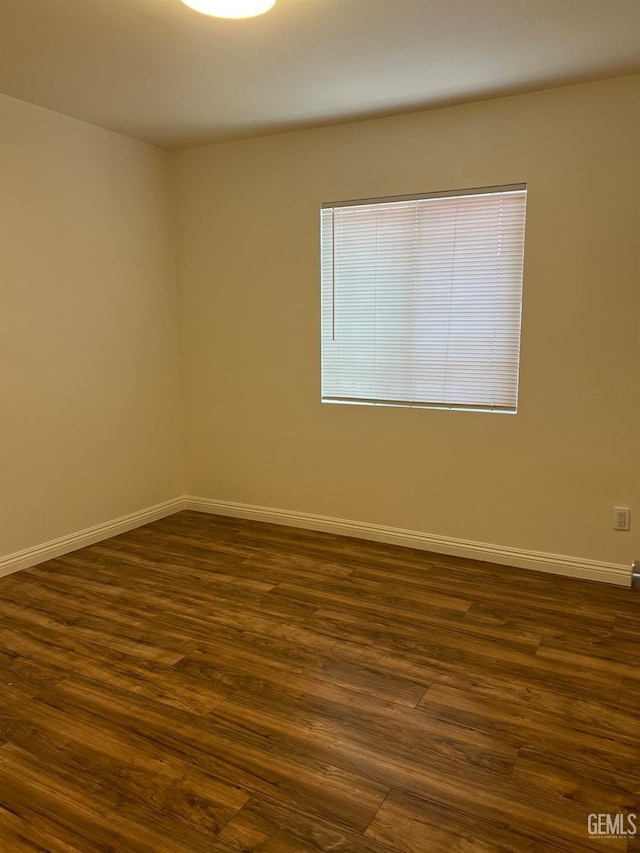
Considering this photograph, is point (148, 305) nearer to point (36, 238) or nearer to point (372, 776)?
point (36, 238)

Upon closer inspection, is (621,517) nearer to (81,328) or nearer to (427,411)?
(427,411)

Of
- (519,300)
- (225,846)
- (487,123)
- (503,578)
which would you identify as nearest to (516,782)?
(225,846)

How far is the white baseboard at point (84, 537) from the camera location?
3.44 metres

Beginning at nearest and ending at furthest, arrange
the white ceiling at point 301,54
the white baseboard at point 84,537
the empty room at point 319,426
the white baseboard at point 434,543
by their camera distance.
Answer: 1. the empty room at point 319,426
2. the white ceiling at point 301,54
3. the white baseboard at point 434,543
4. the white baseboard at point 84,537

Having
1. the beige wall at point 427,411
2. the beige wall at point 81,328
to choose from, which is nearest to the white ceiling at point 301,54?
the beige wall at point 427,411

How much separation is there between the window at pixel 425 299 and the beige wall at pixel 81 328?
1.24 m

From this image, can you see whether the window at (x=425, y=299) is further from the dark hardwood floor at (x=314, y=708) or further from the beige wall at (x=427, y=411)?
the dark hardwood floor at (x=314, y=708)

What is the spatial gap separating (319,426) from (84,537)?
1622 mm

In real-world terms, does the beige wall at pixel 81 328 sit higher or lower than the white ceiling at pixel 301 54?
lower

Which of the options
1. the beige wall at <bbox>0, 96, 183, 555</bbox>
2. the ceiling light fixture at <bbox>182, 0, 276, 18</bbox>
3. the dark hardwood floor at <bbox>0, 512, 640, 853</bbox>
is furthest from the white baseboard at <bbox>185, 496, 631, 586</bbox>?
the ceiling light fixture at <bbox>182, 0, 276, 18</bbox>

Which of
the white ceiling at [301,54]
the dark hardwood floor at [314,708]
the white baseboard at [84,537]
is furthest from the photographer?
the white baseboard at [84,537]

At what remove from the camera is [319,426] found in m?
4.03

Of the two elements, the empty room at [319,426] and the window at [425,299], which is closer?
the empty room at [319,426]

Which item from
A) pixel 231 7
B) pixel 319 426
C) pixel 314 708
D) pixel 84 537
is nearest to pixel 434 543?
pixel 319 426
